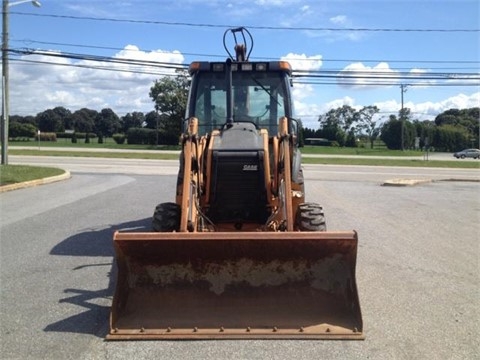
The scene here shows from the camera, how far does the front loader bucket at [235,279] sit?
5086 millimetres

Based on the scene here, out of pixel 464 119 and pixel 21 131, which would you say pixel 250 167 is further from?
pixel 464 119

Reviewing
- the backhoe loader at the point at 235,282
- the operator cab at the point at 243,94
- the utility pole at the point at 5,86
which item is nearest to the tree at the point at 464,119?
the utility pole at the point at 5,86

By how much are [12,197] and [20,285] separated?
931 cm

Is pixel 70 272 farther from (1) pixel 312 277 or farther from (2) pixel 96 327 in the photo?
(1) pixel 312 277

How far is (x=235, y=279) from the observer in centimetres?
533

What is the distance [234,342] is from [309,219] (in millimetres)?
2288

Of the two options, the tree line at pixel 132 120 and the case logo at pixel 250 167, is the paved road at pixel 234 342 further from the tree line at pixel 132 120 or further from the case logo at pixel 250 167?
the tree line at pixel 132 120

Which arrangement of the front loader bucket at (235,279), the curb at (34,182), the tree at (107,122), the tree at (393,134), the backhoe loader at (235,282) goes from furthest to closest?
the tree at (107,122), the tree at (393,134), the curb at (34,182), the front loader bucket at (235,279), the backhoe loader at (235,282)

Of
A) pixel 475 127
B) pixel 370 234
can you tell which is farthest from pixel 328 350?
pixel 475 127

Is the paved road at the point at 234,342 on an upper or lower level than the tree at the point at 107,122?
lower

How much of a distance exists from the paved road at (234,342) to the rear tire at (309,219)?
2.92ft

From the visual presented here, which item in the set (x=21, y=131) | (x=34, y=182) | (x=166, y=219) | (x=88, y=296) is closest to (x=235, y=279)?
(x=166, y=219)

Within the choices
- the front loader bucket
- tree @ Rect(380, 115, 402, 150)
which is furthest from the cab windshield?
tree @ Rect(380, 115, 402, 150)

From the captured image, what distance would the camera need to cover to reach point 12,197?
15047 millimetres
